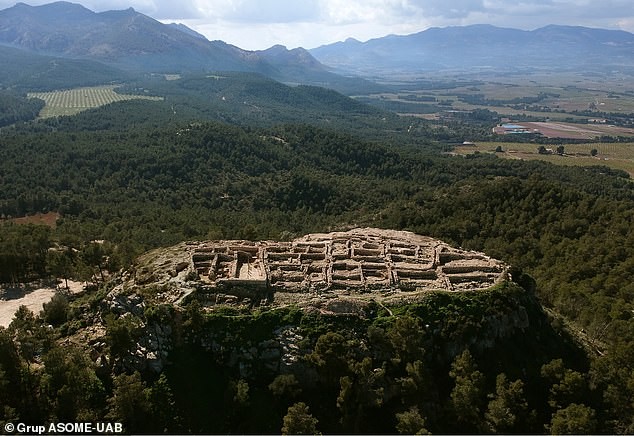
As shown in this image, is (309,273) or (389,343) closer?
(389,343)

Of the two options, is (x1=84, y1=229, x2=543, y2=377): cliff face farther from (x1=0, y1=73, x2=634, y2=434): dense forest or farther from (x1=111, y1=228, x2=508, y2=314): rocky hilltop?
(x1=0, y1=73, x2=634, y2=434): dense forest

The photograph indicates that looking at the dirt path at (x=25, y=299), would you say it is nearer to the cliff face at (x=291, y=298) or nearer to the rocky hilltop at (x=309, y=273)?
the cliff face at (x=291, y=298)

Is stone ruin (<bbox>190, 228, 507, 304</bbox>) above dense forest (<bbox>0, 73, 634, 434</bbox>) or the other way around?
above

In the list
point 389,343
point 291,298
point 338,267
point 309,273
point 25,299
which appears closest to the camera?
point 389,343

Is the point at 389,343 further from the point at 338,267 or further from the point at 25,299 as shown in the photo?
the point at 25,299

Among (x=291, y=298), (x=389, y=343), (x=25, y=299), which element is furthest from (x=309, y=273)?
(x=25, y=299)

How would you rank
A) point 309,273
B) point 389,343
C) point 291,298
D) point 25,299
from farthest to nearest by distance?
point 25,299, point 309,273, point 291,298, point 389,343

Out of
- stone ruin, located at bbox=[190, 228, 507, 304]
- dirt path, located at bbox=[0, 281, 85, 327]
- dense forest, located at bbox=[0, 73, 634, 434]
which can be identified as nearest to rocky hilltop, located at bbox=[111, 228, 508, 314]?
stone ruin, located at bbox=[190, 228, 507, 304]
